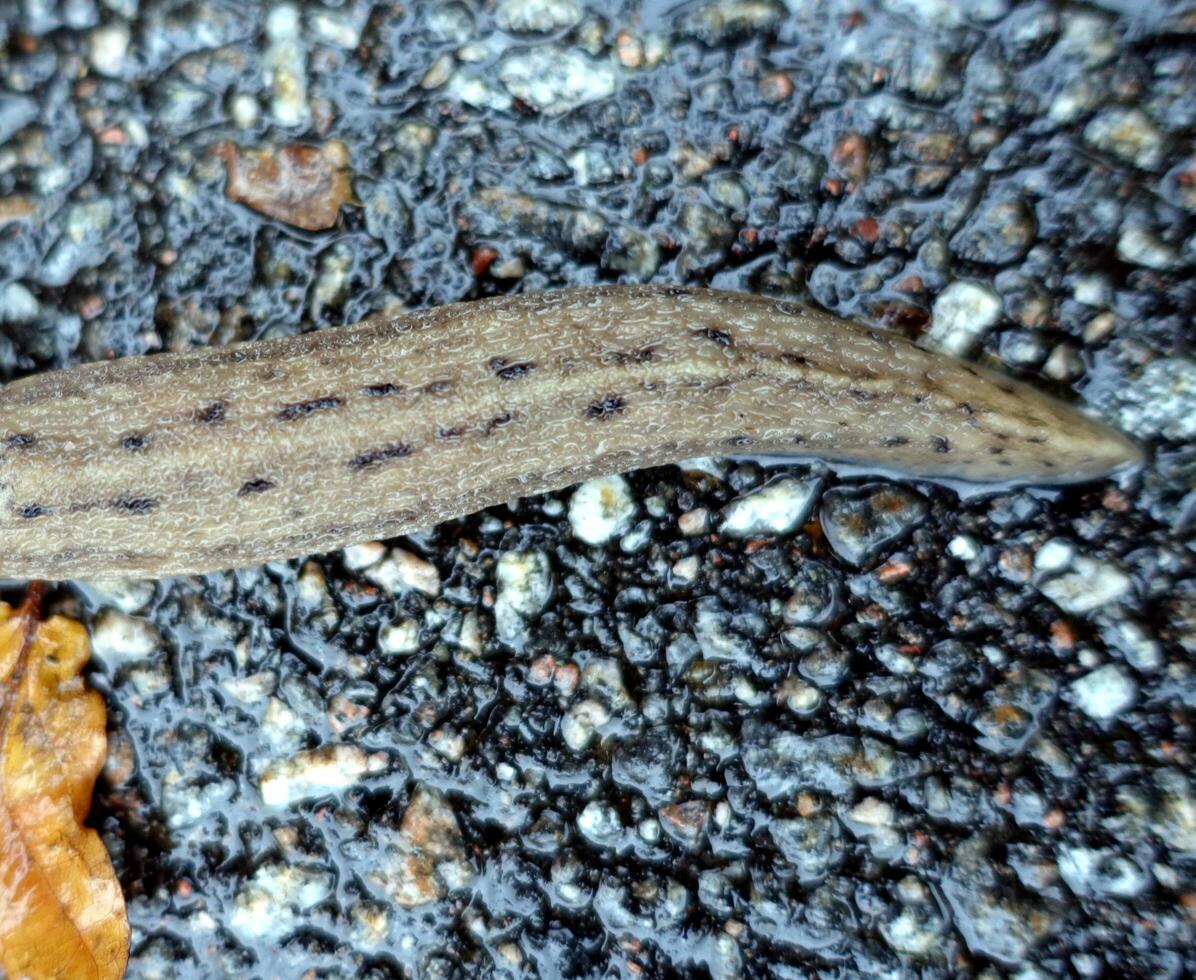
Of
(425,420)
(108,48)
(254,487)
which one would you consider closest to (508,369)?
(425,420)

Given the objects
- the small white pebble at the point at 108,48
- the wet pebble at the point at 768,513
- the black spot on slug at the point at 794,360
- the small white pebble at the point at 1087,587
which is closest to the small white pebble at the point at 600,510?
the wet pebble at the point at 768,513

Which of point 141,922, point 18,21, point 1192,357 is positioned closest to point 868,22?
point 1192,357

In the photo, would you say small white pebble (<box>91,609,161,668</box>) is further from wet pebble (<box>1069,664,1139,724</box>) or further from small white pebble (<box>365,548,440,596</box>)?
wet pebble (<box>1069,664,1139,724</box>)

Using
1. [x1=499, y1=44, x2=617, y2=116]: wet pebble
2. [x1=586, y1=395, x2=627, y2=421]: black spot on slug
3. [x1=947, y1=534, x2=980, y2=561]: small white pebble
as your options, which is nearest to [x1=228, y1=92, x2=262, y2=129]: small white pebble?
[x1=499, y1=44, x2=617, y2=116]: wet pebble

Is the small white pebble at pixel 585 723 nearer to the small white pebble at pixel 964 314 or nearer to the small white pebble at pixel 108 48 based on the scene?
the small white pebble at pixel 964 314

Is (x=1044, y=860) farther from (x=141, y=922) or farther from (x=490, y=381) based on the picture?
(x=141, y=922)

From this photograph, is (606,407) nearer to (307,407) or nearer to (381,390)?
(381,390)
